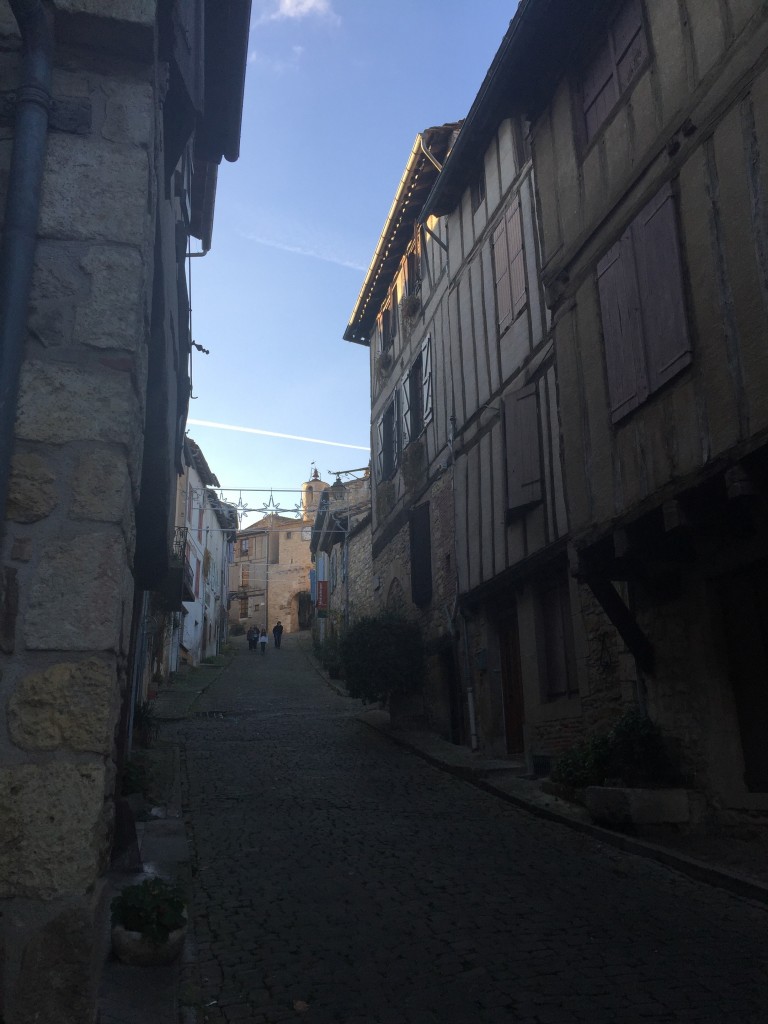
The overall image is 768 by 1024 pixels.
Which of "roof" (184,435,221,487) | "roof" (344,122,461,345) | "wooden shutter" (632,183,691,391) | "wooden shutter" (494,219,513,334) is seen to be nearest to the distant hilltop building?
"roof" (184,435,221,487)

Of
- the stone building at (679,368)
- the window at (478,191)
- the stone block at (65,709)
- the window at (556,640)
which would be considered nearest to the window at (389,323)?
the window at (478,191)

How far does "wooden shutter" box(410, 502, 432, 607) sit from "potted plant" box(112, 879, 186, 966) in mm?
10014

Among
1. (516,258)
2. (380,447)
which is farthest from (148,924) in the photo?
(380,447)

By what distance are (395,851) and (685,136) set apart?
5.46 m

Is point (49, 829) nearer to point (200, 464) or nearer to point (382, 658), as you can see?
point (382, 658)

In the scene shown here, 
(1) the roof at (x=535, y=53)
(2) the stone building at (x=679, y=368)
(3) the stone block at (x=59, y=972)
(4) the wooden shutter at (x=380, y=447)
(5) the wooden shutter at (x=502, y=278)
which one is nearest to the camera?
(3) the stone block at (x=59, y=972)

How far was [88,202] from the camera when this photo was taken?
3.00 meters

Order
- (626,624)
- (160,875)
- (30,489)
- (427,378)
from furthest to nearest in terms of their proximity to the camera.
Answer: (427,378) → (626,624) → (160,875) → (30,489)

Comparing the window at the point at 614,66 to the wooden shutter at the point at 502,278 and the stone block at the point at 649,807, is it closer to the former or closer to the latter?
the wooden shutter at the point at 502,278

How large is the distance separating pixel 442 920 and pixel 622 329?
460 centimetres

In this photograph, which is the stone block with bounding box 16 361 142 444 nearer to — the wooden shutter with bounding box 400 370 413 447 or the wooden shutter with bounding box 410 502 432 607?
the wooden shutter with bounding box 410 502 432 607

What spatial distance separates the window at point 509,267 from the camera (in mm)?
10477

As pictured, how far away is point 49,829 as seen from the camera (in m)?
2.49

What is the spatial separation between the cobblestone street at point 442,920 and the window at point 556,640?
4.66 ft
